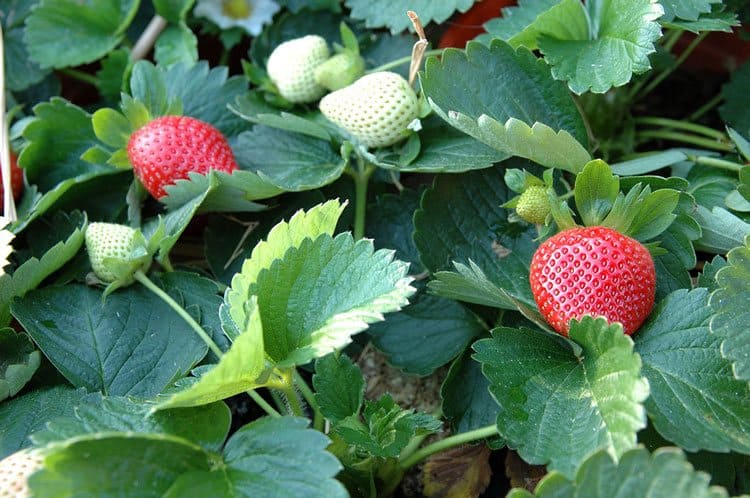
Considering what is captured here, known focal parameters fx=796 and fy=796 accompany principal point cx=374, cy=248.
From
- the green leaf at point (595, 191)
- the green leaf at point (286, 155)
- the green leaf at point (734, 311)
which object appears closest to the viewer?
the green leaf at point (734, 311)

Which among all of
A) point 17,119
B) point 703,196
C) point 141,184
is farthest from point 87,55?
point 703,196

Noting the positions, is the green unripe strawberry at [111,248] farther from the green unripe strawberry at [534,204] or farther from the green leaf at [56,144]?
the green unripe strawberry at [534,204]

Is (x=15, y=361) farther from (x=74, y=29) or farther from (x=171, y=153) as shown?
(x=74, y=29)

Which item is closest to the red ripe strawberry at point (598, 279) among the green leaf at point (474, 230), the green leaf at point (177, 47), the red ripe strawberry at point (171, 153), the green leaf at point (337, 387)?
the green leaf at point (474, 230)

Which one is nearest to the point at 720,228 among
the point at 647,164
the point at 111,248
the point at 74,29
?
the point at 647,164

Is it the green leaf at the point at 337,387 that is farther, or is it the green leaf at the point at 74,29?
the green leaf at the point at 74,29

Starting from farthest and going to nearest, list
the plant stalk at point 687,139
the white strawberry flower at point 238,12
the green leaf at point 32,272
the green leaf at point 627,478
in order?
the white strawberry flower at point 238,12, the plant stalk at point 687,139, the green leaf at point 32,272, the green leaf at point 627,478

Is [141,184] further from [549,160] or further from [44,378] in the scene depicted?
[549,160]

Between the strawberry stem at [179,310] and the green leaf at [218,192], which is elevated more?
the green leaf at [218,192]
